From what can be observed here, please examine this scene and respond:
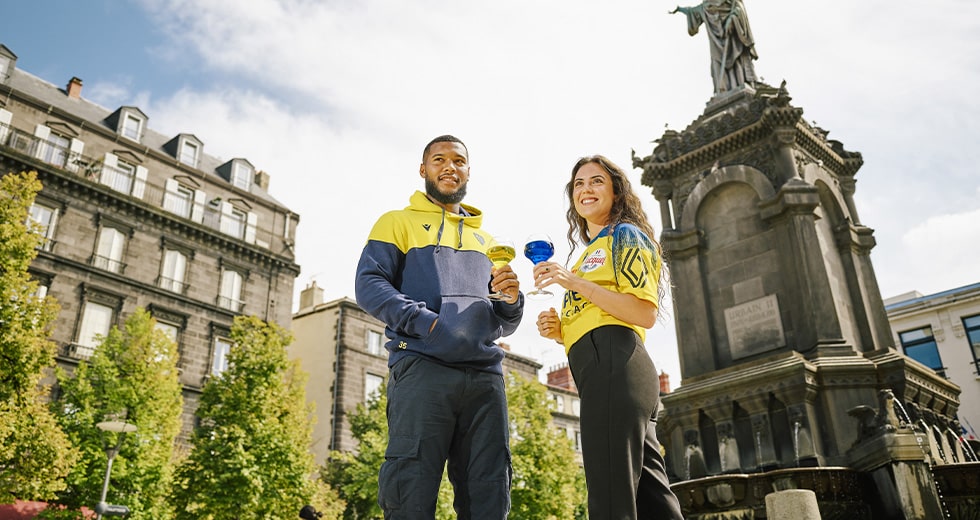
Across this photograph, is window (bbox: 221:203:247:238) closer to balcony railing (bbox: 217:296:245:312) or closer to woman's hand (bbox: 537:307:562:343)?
balcony railing (bbox: 217:296:245:312)

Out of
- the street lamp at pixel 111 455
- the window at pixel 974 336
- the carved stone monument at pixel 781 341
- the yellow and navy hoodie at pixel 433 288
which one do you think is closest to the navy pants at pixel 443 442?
the yellow and navy hoodie at pixel 433 288

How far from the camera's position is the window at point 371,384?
4112 centimetres

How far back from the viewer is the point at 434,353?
3805mm

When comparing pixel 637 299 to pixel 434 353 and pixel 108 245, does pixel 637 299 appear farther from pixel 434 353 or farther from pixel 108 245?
pixel 108 245

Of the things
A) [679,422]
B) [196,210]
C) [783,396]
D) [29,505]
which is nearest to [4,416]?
[29,505]

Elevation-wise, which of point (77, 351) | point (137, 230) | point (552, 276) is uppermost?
point (137, 230)

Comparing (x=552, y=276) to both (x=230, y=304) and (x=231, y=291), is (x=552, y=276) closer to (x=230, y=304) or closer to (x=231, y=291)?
(x=230, y=304)

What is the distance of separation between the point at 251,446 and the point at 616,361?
2311 centimetres

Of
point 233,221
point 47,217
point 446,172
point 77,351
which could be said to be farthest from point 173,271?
point 446,172

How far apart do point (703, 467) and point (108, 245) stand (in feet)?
101

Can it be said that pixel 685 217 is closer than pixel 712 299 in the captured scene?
No

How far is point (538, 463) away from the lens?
3388 centimetres

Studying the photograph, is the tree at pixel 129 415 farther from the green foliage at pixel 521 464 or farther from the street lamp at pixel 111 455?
the green foliage at pixel 521 464

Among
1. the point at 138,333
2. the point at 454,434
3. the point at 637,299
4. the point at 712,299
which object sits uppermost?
the point at 138,333
